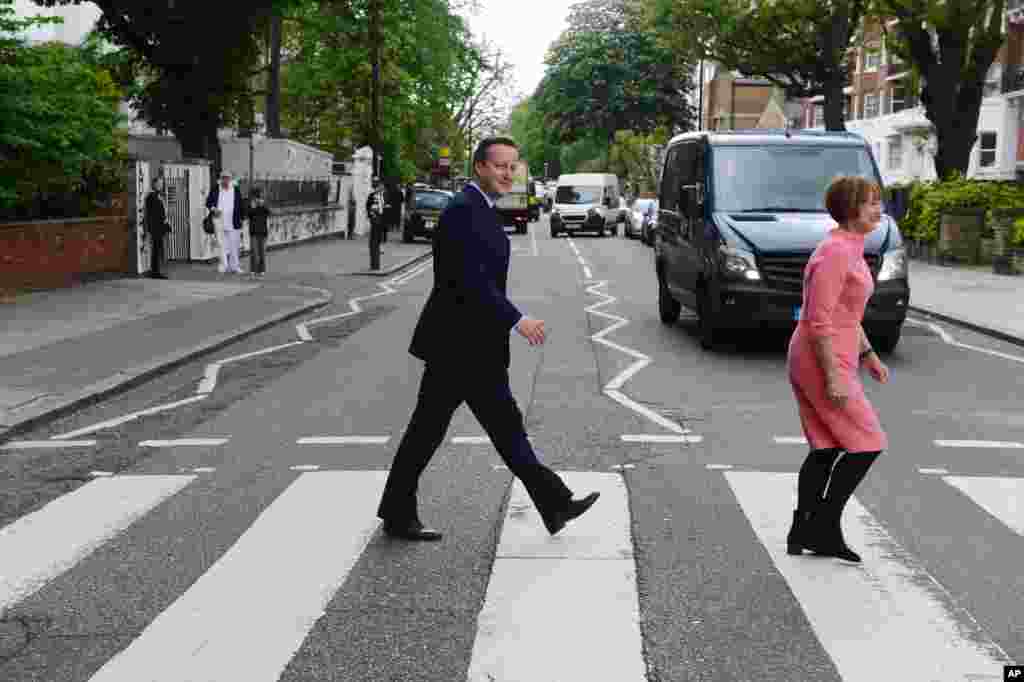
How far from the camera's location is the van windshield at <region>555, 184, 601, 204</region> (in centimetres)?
4988

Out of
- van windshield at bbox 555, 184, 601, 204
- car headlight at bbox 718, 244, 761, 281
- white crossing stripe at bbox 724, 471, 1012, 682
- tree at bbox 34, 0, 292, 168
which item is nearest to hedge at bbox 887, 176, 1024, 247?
tree at bbox 34, 0, 292, 168

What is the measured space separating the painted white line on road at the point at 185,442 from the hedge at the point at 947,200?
22.7 meters

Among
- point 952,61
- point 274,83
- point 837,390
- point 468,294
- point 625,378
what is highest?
point 274,83

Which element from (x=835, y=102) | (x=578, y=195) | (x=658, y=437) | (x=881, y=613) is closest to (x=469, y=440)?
(x=658, y=437)

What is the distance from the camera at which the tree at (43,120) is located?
17812 millimetres

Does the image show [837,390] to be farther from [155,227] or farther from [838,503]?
[155,227]

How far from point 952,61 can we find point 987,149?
25.9 meters

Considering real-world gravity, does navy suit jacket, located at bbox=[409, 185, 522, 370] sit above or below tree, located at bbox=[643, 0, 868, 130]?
below

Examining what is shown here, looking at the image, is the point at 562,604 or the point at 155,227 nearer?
the point at 562,604

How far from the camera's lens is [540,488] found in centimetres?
585

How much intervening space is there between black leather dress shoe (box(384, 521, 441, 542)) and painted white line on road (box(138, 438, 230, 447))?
278 centimetres

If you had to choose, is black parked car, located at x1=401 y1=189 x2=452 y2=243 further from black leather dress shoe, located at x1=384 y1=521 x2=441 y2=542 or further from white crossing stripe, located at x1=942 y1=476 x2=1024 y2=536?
black leather dress shoe, located at x1=384 y1=521 x2=441 y2=542

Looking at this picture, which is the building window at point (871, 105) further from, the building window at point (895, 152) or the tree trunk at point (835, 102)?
the tree trunk at point (835, 102)

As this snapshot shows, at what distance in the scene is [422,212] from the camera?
41031 mm
